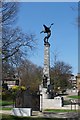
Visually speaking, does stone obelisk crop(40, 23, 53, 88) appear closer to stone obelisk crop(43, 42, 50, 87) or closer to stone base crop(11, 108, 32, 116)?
stone obelisk crop(43, 42, 50, 87)

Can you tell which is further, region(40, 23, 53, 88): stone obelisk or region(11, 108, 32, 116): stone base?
region(40, 23, 53, 88): stone obelisk

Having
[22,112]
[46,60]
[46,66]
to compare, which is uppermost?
[46,60]

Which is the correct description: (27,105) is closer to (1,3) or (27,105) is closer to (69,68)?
(1,3)

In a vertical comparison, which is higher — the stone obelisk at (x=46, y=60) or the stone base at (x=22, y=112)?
the stone obelisk at (x=46, y=60)

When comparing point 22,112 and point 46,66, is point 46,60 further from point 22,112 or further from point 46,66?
point 22,112

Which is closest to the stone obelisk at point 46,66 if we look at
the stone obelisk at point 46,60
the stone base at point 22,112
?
the stone obelisk at point 46,60

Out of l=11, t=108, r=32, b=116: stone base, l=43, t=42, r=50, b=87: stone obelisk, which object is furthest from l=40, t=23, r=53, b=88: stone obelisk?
l=11, t=108, r=32, b=116: stone base

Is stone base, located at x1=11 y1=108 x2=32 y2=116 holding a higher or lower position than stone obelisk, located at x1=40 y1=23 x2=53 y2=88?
lower

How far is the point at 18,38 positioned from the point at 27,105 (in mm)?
13705

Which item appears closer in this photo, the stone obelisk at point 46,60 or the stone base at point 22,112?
the stone base at point 22,112

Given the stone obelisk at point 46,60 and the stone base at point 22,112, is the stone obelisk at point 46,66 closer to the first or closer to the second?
the stone obelisk at point 46,60

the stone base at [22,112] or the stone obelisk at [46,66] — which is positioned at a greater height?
the stone obelisk at [46,66]

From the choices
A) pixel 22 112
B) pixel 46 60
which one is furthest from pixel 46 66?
pixel 22 112

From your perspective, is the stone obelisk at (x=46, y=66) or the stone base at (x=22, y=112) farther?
the stone obelisk at (x=46, y=66)
